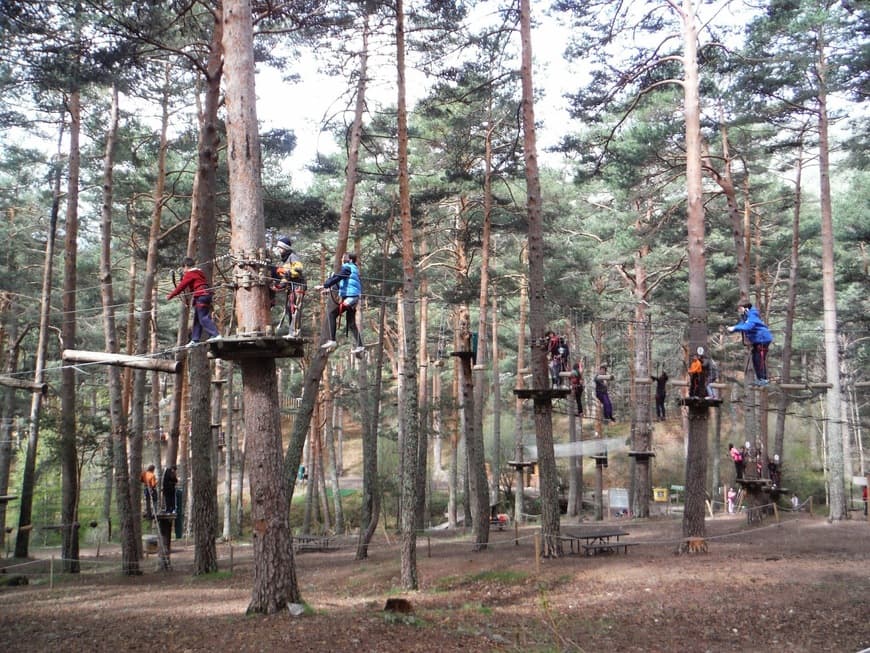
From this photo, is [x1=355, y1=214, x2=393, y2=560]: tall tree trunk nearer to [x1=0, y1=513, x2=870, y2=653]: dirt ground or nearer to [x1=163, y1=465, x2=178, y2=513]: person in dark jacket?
[x1=0, y1=513, x2=870, y2=653]: dirt ground

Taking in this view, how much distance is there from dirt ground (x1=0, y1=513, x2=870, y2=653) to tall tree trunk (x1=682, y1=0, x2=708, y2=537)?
92 cm

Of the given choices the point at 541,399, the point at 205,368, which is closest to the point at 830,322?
the point at 541,399

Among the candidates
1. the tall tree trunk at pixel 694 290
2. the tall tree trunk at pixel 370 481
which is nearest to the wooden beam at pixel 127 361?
the tall tree trunk at pixel 370 481

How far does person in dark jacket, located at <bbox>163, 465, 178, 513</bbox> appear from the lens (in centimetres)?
1534

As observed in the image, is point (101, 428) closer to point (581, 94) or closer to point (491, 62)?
point (491, 62)

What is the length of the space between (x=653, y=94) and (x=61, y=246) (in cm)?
2073

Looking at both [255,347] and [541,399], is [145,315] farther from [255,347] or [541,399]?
[255,347]

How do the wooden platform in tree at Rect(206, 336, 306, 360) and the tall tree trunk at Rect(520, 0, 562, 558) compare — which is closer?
the wooden platform in tree at Rect(206, 336, 306, 360)

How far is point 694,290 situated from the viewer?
1272 cm

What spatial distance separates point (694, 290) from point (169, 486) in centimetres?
1170

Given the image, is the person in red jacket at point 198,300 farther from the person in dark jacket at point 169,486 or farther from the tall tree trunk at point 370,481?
the person in dark jacket at point 169,486

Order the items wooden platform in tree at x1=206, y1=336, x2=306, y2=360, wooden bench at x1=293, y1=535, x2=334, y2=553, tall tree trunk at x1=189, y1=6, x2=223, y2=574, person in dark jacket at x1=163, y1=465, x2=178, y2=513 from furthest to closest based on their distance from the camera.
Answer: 1. wooden bench at x1=293, y1=535, x2=334, y2=553
2. person in dark jacket at x1=163, y1=465, x2=178, y2=513
3. tall tree trunk at x1=189, y1=6, x2=223, y2=574
4. wooden platform in tree at x1=206, y1=336, x2=306, y2=360

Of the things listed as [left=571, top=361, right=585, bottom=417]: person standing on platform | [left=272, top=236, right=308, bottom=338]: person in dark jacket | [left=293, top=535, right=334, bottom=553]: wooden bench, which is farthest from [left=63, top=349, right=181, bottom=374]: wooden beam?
[left=293, top=535, right=334, bottom=553]: wooden bench

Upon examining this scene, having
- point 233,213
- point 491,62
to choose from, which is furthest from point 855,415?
point 233,213
